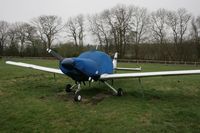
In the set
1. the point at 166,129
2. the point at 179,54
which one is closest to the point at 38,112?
the point at 166,129

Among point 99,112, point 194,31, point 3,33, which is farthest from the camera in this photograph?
point 3,33

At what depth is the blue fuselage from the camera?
900 centimetres

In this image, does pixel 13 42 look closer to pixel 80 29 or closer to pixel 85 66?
pixel 80 29

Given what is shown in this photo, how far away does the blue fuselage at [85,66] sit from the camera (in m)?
9.00

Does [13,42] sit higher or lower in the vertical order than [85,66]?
higher

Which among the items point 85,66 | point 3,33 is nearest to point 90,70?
point 85,66

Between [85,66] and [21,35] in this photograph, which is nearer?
[85,66]

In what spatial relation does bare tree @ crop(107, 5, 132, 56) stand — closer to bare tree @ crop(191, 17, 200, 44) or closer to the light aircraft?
bare tree @ crop(191, 17, 200, 44)

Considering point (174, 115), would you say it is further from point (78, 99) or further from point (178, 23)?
point (178, 23)

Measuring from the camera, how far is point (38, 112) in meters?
7.59

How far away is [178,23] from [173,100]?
51.8 meters

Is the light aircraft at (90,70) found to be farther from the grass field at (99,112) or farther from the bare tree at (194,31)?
the bare tree at (194,31)

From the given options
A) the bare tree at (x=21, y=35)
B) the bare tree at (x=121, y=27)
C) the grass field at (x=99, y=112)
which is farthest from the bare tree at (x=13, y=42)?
the grass field at (x=99, y=112)

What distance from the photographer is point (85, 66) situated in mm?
9305
